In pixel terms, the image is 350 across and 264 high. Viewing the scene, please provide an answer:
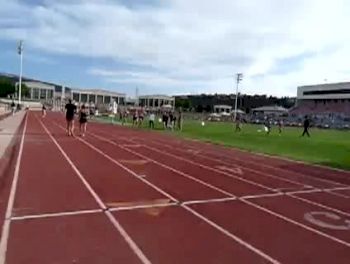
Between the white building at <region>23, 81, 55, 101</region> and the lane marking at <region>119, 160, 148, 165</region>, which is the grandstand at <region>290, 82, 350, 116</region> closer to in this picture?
the white building at <region>23, 81, 55, 101</region>

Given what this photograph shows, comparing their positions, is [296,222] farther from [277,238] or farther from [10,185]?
[10,185]

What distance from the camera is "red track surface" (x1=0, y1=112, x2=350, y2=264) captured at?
241 inches

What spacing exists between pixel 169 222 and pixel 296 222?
6.72 feet

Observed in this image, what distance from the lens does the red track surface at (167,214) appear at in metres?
6.13

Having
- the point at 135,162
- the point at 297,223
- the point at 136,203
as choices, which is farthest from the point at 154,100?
the point at 297,223

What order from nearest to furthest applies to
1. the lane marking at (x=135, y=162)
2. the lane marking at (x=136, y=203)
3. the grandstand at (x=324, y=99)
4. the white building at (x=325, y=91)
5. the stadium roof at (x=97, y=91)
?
the lane marking at (x=136, y=203) < the lane marking at (x=135, y=162) < the grandstand at (x=324, y=99) < the white building at (x=325, y=91) < the stadium roof at (x=97, y=91)

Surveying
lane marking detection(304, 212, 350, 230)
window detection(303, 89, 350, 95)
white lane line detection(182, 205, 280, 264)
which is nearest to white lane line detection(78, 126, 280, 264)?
white lane line detection(182, 205, 280, 264)

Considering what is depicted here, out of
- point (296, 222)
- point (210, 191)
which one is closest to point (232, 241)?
point (296, 222)

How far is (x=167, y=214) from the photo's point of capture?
8.12 metres

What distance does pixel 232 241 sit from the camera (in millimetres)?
6727

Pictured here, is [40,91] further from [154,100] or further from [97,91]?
[154,100]

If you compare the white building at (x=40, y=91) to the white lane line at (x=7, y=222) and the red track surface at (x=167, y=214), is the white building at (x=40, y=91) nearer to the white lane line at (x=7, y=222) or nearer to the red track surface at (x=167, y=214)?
the red track surface at (x=167, y=214)

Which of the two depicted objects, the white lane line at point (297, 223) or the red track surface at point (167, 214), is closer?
the red track surface at point (167, 214)

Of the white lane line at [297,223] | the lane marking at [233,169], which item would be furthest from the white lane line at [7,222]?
the lane marking at [233,169]
